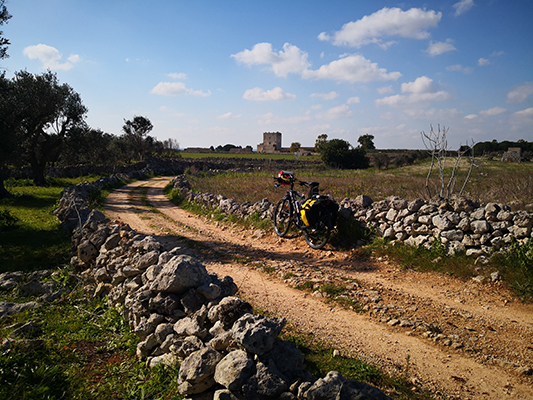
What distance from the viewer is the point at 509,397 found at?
337 centimetres

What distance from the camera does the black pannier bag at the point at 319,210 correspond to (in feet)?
29.3

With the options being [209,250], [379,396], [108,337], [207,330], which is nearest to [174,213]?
[209,250]

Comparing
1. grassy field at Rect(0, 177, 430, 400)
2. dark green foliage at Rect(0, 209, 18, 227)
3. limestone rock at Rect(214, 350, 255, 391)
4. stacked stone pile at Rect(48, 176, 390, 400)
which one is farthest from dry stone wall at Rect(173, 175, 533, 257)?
dark green foliage at Rect(0, 209, 18, 227)

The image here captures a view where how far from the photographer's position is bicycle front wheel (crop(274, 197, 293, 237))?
10.6 metres

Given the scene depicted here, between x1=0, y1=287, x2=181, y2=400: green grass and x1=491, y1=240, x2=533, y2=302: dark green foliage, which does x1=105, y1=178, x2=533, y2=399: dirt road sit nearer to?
x1=491, y1=240, x2=533, y2=302: dark green foliage

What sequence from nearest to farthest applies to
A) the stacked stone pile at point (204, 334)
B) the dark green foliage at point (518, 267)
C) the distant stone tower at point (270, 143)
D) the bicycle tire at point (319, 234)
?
1. the stacked stone pile at point (204, 334)
2. the dark green foliage at point (518, 267)
3. the bicycle tire at point (319, 234)
4. the distant stone tower at point (270, 143)

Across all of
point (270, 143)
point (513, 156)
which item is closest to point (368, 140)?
point (270, 143)

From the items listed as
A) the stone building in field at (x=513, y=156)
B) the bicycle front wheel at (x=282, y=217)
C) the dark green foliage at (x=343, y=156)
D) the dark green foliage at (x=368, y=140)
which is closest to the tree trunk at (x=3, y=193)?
the bicycle front wheel at (x=282, y=217)

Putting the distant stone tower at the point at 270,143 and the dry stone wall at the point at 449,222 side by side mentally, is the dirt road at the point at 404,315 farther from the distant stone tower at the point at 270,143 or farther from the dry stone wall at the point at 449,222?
the distant stone tower at the point at 270,143

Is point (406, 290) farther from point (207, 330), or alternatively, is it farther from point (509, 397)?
point (207, 330)

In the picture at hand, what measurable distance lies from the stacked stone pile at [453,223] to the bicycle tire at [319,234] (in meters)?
1.05

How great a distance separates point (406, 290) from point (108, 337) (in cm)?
542

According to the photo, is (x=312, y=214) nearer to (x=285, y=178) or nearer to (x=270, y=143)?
(x=285, y=178)

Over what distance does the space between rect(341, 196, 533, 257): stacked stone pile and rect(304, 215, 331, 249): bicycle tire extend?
1.05 metres
